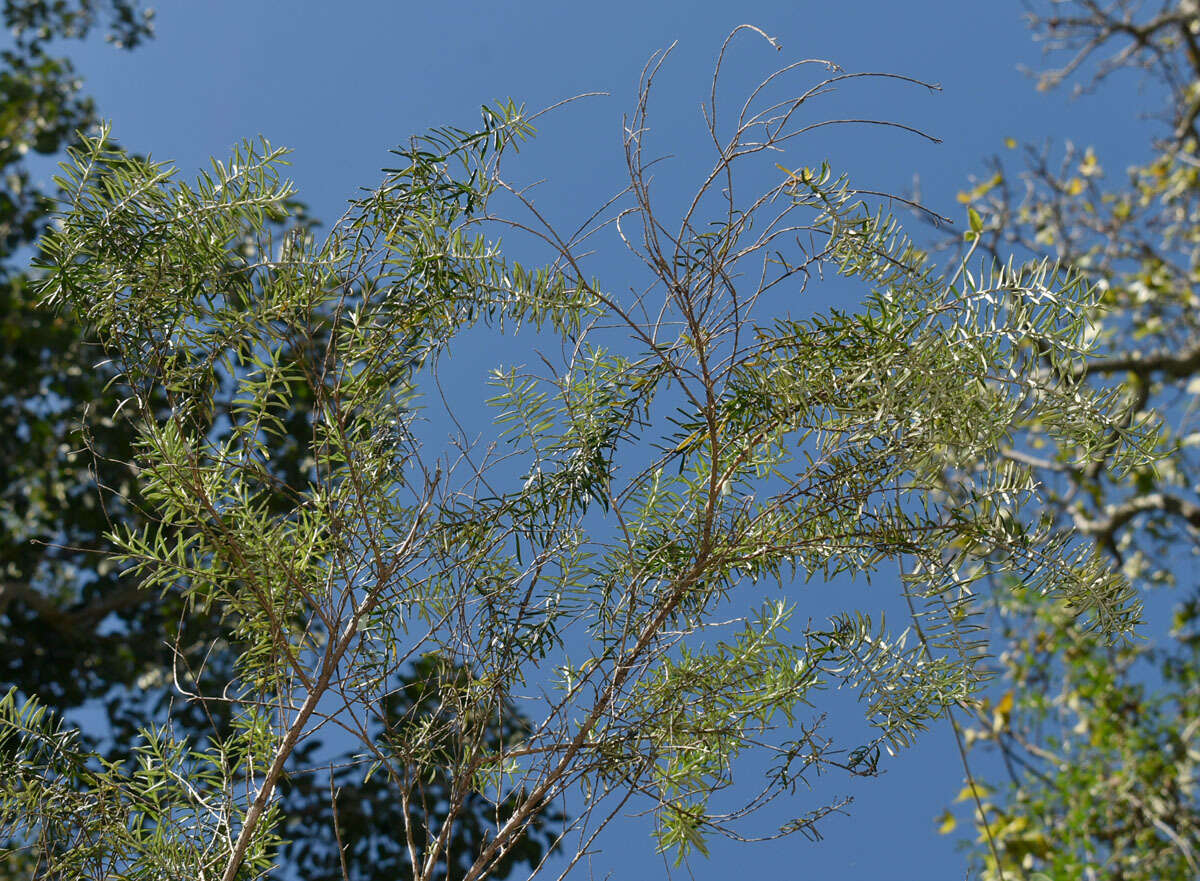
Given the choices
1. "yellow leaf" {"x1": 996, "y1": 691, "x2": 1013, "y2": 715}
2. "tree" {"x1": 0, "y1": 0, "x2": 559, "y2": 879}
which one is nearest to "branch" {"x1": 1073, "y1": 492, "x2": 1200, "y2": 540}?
"yellow leaf" {"x1": 996, "y1": 691, "x2": 1013, "y2": 715}

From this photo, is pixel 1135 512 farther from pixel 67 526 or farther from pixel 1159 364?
pixel 67 526

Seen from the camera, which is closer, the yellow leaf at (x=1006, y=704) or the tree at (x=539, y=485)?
the tree at (x=539, y=485)

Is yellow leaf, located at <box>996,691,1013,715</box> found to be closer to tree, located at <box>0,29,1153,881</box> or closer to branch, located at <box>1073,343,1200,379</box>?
branch, located at <box>1073,343,1200,379</box>

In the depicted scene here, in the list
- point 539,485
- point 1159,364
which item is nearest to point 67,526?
point 539,485

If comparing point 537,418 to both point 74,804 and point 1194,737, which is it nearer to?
point 74,804

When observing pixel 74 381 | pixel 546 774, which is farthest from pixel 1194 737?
pixel 74 381

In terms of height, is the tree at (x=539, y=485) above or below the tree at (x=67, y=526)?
below

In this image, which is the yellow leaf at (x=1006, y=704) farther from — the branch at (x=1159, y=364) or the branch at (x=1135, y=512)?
the branch at (x=1159, y=364)

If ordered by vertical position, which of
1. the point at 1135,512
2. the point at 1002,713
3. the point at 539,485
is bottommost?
the point at 539,485

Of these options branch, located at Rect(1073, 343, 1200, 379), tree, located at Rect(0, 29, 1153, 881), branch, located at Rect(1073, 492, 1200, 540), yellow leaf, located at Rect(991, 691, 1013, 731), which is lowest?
tree, located at Rect(0, 29, 1153, 881)

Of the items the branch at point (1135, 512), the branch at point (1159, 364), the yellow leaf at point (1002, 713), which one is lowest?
the yellow leaf at point (1002, 713)

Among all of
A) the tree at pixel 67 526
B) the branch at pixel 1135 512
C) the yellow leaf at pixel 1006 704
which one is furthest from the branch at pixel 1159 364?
the tree at pixel 67 526

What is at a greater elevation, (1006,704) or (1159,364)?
(1159,364)

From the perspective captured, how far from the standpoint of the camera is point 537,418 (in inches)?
37.6
